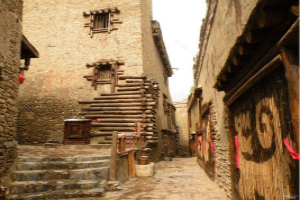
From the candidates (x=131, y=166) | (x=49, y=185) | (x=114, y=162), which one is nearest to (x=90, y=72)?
(x=131, y=166)

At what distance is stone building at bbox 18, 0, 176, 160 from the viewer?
12.0m

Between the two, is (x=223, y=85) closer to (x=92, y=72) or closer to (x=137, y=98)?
(x=137, y=98)

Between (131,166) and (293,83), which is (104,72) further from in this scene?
(293,83)

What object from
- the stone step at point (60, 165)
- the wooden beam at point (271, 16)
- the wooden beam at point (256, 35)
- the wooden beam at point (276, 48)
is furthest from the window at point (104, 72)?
the wooden beam at point (271, 16)

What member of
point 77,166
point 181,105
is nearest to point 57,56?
point 77,166

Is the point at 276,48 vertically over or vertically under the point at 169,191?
over

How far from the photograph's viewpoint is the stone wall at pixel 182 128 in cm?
2386

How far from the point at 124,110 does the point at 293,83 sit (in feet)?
33.1

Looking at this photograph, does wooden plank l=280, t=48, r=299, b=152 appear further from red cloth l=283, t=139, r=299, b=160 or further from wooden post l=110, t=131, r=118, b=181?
wooden post l=110, t=131, r=118, b=181

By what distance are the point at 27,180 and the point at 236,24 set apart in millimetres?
6333

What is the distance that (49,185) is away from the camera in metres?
5.79

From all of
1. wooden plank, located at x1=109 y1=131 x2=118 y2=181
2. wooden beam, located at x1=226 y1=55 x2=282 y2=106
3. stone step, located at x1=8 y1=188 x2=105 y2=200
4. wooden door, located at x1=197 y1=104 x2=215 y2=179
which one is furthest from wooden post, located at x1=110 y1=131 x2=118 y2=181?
wooden beam, located at x1=226 y1=55 x2=282 y2=106

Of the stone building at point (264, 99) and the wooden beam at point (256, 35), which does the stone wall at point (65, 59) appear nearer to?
the stone building at point (264, 99)

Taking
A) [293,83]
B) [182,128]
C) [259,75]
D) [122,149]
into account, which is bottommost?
[122,149]
